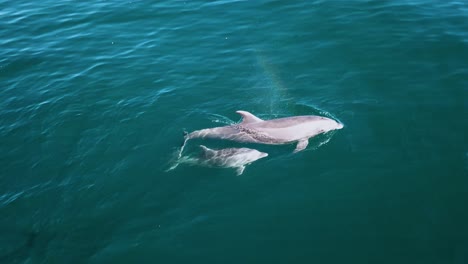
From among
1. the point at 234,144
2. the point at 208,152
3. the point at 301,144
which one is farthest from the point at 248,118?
the point at 301,144

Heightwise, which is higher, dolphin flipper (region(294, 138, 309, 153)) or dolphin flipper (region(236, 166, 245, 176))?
dolphin flipper (region(294, 138, 309, 153))

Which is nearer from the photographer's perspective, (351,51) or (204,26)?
(351,51)

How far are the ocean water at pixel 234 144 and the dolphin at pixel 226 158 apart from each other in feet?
1.28

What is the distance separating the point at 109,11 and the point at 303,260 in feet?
90.2

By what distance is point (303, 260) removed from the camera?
1250cm

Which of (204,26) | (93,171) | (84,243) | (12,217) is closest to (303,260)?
(84,243)

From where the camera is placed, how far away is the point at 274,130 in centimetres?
1758

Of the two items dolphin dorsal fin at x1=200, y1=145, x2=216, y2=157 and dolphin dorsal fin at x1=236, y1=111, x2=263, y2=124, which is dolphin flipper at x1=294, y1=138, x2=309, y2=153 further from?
dolphin dorsal fin at x1=200, y1=145, x2=216, y2=157

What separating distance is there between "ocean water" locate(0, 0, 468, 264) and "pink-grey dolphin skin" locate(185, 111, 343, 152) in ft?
1.36

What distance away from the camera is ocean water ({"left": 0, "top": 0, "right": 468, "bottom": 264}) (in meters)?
13.4

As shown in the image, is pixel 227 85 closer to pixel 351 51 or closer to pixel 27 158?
pixel 351 51

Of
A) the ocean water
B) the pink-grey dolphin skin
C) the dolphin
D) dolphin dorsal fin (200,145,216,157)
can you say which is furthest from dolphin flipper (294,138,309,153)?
dolphin dorsal fin (200,145,216,157)

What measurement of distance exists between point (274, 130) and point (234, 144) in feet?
6.61

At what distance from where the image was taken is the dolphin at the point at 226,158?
1662cm
